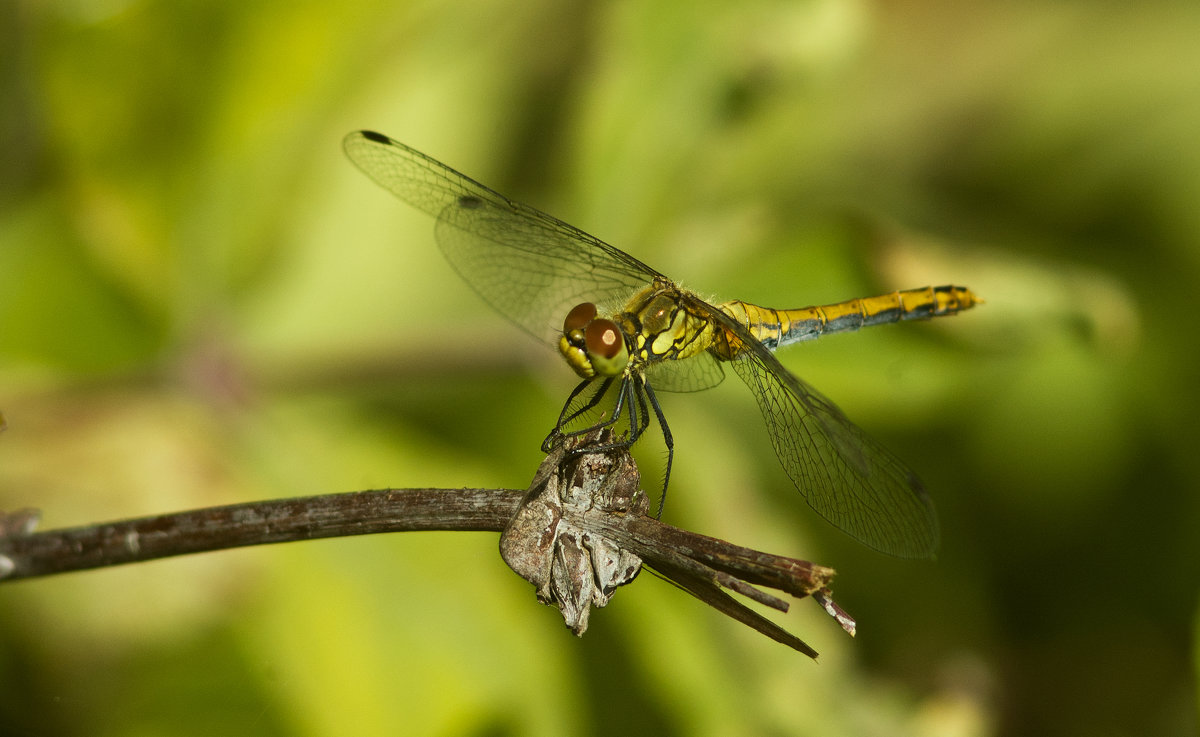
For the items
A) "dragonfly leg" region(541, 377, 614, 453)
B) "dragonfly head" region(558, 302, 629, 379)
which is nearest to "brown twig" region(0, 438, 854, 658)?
"dragonfly leg" region(541, 377, 614, 453)

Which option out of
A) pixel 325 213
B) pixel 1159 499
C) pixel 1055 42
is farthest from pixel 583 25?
pixel 1159 499

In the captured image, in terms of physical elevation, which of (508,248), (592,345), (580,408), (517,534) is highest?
(508,248)

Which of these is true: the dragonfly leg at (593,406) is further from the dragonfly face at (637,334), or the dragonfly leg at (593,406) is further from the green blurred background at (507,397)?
the green blurred background at (507,397)

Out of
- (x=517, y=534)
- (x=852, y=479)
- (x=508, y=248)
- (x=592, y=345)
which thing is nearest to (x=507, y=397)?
(x=508, y=248)

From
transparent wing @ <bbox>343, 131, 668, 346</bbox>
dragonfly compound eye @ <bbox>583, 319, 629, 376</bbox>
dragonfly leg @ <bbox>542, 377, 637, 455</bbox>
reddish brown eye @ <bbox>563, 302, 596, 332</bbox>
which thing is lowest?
dragonfly leg @ <bbox>542, 377, 637, 455</bbox>

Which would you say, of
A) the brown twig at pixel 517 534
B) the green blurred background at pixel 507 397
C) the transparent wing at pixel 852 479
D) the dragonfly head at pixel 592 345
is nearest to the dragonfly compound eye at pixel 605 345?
the dragonfly head at pixel 592 345

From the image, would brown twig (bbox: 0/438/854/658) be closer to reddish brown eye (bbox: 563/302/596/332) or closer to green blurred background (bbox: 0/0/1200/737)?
reddish brown eye (bbox: 563/302/596/332)

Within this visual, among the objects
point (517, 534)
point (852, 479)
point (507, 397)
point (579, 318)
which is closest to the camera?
point (517, 534)

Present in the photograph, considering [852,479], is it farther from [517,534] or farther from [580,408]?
[517,534]

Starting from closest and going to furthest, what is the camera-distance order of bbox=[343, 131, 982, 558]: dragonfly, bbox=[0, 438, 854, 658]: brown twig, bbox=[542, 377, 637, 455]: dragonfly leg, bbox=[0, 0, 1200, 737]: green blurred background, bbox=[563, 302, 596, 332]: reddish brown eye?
bbox=[0, 438, 854, 658]: brown twig, bbox=[542, 377, 637, 455]: dragonfly leg, bbox=[343, 131, 982, 558]: dragonfly, bbox=[563, 302, 596, 332]: reddish brown eye, bbox=[0, 0, 1200, 737]: green blurred background
